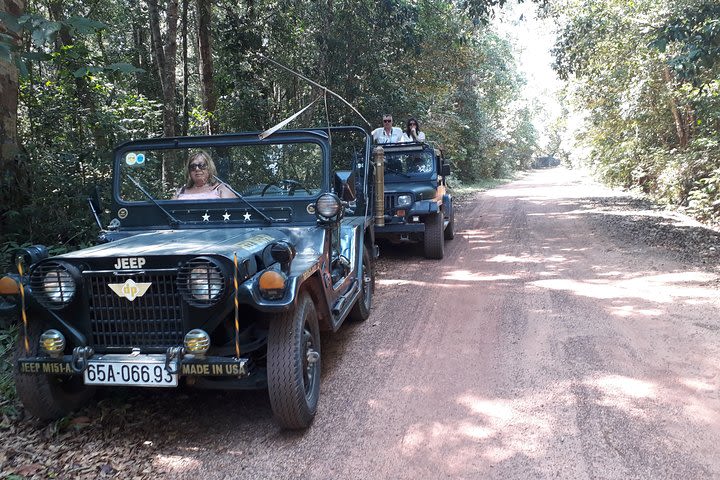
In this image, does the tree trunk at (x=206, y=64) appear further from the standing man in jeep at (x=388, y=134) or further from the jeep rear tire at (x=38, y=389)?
the jeep rear tire at (x=38, y=389)

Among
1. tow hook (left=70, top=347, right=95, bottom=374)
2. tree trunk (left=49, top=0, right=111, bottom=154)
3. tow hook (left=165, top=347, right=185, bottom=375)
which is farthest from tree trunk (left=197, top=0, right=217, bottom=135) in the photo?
tow hook (left=165, top=347, right=185, bottom=375)

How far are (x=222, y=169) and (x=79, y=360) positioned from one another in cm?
219

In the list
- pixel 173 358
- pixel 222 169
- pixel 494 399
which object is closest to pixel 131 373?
pixel 173 358

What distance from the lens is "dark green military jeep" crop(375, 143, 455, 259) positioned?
890 centimetres

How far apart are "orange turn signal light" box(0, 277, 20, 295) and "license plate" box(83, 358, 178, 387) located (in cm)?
68

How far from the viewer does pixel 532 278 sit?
7.73 metres

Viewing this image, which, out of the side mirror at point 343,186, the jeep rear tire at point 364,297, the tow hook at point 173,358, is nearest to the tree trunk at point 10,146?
the side mirror at point 343,186

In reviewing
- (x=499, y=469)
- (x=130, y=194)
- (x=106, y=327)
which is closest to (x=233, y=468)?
(x=106, y=327)

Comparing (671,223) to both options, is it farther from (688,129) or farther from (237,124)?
(237,124)

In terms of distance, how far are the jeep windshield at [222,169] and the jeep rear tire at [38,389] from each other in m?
1.70

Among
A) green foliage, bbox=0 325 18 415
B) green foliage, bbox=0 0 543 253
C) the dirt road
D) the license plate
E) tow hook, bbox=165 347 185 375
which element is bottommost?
the dirt road

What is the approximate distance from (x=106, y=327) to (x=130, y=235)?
1.35m

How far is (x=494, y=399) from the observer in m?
4.05

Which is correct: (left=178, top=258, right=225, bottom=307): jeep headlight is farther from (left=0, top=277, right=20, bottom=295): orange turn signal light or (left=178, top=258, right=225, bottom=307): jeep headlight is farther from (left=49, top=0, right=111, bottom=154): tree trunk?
(left=49, top=0, right=111, bottom=154): tree trunk
